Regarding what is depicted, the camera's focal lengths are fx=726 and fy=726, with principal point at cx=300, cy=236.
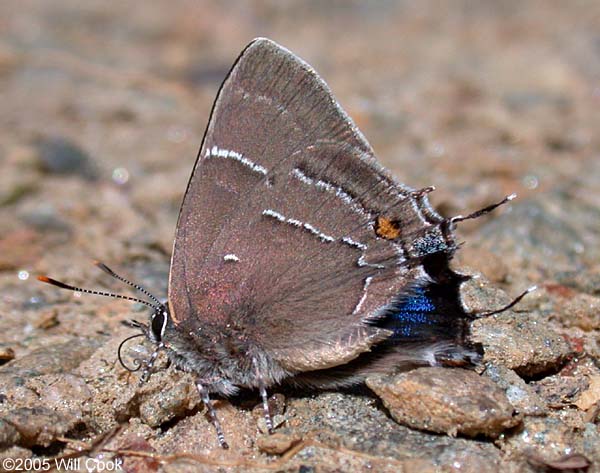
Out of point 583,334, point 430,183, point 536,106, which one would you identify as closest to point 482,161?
point 430,183

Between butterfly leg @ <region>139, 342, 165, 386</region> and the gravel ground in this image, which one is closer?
the gravel ground

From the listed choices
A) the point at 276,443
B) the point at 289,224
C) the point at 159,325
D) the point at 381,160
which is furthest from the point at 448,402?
the point at 381,160

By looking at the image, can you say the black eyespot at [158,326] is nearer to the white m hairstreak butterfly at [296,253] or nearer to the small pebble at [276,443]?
the white m hairstreak butterfly at [296,253]

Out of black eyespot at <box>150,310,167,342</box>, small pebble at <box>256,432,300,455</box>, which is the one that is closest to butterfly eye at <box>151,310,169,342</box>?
black eyespot at <box>150,310,167,342</box>

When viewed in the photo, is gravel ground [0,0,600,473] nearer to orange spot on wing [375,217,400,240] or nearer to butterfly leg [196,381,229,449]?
butterfly leg [196,381,229,449]

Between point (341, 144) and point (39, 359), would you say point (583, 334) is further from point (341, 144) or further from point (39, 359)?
point (39, 359)

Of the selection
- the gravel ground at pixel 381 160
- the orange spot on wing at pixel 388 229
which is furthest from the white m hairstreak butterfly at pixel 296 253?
the gravel ground at pixel 381 160

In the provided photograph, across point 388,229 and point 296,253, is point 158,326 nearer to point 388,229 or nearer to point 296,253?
point 296,253
